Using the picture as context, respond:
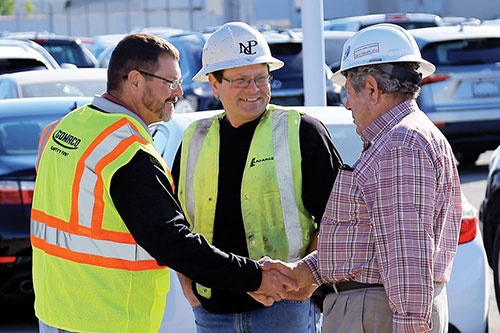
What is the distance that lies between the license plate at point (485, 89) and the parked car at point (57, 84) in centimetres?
510

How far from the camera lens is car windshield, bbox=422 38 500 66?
13068mm

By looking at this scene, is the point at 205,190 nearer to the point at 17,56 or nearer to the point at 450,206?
the point at 450,206

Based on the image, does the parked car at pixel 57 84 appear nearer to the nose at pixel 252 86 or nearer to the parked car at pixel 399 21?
the nose at pixel 252 86

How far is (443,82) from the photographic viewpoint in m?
12.8

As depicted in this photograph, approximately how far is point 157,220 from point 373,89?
934 millimetres

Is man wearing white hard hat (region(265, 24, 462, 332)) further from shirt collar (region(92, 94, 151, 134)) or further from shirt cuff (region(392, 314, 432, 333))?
shirt collar (region(92, 94, 151, 134))

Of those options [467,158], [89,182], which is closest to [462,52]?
[467,158]

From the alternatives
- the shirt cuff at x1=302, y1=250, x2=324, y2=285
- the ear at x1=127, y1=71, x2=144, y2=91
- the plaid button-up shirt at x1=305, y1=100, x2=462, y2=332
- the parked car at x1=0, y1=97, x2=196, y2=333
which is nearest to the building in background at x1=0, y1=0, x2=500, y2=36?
the parked car at x1=0, y1=97, x2=196, y2=333

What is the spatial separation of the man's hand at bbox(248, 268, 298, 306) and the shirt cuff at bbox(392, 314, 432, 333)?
66cm

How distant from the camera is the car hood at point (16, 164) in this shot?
23.2 feet

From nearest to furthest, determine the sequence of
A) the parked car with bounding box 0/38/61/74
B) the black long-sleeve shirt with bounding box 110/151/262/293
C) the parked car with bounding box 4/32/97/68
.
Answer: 1. the black long-sleeve shirt with bounding box 110/151/262/293
2. the parked car with bounding box 0/38/61/74
3. the parked car with bounding box 4/32/97/68

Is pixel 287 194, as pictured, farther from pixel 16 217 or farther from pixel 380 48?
pixel 16 217

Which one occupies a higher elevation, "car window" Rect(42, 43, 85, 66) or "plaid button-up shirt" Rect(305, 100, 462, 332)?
"car window" Rect(42, 43, 85, 66)

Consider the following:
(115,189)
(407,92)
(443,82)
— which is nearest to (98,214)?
(115,189)
